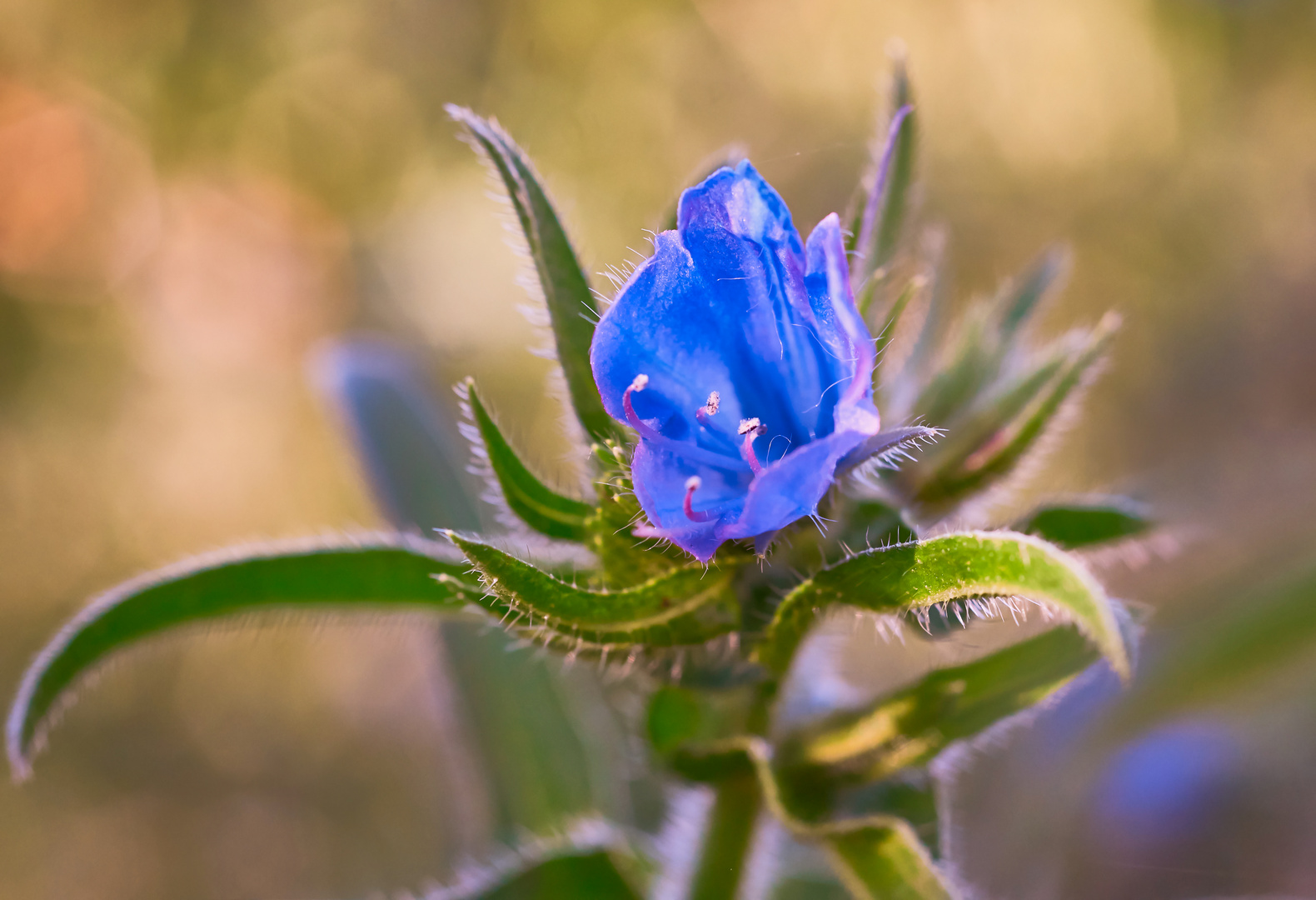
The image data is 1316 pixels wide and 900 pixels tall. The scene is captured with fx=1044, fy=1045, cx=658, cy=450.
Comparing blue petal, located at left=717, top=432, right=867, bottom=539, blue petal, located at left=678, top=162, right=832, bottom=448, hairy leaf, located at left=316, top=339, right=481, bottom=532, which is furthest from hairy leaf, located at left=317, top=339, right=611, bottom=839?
blue petal, located at left=717, top=432, right=867, bottom=539

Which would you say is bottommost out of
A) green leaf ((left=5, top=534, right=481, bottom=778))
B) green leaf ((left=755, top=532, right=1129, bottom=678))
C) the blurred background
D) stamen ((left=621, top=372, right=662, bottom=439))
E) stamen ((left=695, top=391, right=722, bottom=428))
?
green leaf ((left=755, top=532, right=1129, bottom=678))

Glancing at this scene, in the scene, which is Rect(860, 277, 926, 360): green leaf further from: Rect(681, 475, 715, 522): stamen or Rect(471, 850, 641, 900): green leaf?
Rect(471, 850, 641, 900): green leaf

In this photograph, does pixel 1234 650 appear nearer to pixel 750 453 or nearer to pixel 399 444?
pixel 750 453

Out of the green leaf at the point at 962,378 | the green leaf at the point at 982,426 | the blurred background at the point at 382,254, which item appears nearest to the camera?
the green leaf at the point at 982,426

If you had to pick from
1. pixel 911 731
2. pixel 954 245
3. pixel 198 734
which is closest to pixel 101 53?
pixel 198 734

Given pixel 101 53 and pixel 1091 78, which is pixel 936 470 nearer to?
pixel 1091 78

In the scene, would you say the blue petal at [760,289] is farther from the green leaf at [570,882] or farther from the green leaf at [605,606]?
the green leaf at [570,882]

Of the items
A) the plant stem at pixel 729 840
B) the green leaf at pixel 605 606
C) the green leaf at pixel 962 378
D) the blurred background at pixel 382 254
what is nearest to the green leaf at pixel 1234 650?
the green leaf at pixel 962 378
